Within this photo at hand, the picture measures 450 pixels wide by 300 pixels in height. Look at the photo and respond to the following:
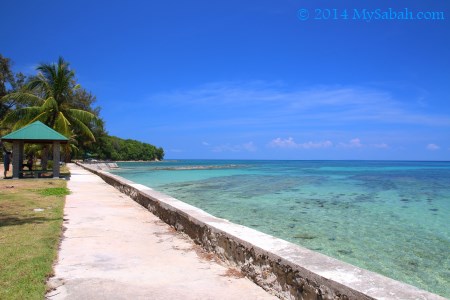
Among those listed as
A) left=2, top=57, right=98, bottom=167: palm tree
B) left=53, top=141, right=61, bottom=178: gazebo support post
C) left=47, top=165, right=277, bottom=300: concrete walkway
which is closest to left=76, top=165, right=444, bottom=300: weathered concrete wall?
left=47, top=165, right=277, bottom=300: concrete walkway

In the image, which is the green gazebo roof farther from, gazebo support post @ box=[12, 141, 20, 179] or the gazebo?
gazebo support post @ box=[12, 141, 20, 179]

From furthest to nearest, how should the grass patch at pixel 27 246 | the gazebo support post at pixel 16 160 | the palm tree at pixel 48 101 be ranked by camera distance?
A: the palm tree at pixel 48 101
the gazebo support post at pixel 16 160
the grass patch at pixel 27 246

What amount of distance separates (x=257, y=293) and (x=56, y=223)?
4.20 metres

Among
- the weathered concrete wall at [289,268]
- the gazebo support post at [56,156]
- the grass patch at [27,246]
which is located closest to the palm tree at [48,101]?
the gazebo support post at [56,156]

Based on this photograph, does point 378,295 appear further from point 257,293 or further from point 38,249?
point 38,249

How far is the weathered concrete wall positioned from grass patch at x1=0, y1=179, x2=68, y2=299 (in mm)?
1777

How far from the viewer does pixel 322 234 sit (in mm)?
8625

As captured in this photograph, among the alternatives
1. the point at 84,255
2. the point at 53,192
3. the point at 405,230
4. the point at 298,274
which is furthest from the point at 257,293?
the point at 53,192

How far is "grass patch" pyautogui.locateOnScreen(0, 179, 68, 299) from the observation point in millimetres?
3190

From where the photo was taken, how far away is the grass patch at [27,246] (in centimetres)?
319

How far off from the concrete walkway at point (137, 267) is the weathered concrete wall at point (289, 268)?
0.48ft

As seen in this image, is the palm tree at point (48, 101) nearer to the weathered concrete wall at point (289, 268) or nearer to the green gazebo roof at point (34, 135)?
the green gazebo roof at point (34, 135)

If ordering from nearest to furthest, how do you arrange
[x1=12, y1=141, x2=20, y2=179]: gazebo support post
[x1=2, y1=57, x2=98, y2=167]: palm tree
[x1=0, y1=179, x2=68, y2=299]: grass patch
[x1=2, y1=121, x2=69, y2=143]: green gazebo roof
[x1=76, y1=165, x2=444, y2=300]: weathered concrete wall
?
[x1=76, y1=165, x2=444, y2=300]: weathered concrete wall → [x1=0, y1=179, x2=68, y2=299]: grass patch → [x1=2, y1=121, x2=69, y2=143]: green gazebo roof → [x1=12, y1=141, x2=20, y2=179]: gazebo support post → [x1=2, y1=57, x2=98, y2=167]: palm tree

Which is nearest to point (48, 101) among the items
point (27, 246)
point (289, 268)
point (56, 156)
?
point (56, 156)
